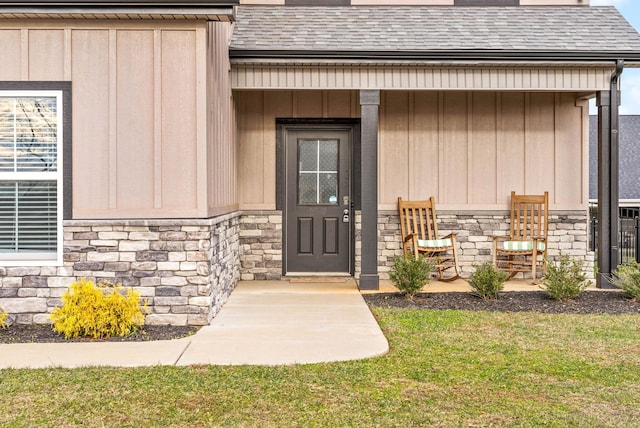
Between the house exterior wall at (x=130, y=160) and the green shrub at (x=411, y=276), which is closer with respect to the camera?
the house exterior wall at (x=130, y=160)

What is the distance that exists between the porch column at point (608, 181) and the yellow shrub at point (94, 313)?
5.78m

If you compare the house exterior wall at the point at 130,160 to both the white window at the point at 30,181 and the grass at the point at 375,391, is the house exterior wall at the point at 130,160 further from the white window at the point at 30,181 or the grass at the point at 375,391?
the grass at the point at 375,391

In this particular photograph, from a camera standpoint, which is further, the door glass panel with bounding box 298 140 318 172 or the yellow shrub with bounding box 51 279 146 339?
the door glass panel with bounding box 298 140 318 172

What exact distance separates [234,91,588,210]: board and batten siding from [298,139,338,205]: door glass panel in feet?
1.35

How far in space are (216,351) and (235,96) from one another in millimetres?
4548

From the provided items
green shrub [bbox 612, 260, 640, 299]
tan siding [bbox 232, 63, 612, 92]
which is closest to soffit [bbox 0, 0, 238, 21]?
tan siding [bbox 232, 63, 612, 92]

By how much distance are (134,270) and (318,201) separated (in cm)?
363

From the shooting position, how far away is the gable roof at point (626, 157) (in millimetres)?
17469

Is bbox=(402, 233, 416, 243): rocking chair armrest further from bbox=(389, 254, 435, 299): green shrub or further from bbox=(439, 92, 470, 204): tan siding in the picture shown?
bbox=(389, 254, 435, 299): green shrub

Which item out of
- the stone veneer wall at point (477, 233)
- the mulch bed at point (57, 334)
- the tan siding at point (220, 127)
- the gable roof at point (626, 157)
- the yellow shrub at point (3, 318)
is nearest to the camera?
the mulch bed at point (57, 334)

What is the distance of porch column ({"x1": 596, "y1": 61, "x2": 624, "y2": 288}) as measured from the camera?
303 inches

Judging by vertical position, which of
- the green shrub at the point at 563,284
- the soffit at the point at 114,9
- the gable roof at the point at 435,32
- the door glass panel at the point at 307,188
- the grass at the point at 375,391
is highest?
the gable roof at the point at 435,32

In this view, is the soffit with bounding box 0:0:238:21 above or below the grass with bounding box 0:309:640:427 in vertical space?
above

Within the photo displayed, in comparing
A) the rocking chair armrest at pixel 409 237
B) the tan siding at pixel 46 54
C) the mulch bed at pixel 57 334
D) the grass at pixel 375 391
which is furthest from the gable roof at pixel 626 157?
the tan siding at pixel 46 54
